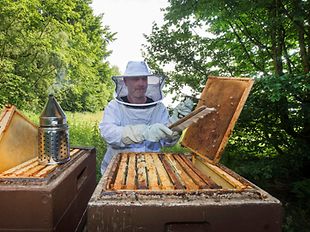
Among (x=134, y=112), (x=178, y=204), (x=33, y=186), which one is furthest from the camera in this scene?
(x=134, y=112)

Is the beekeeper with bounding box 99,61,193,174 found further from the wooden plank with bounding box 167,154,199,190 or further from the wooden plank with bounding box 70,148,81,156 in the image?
the wooden plank with bounding box 167,154,199,190

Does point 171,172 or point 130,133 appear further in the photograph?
point 130,133

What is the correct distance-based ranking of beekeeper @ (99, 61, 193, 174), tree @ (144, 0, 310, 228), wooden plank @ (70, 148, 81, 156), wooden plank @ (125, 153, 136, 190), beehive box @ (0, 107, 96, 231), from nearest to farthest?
beehive box @ (0, 107, 96, 231) → wooden plank @ (125, 153, 136, 190) → wooden plank @ (70, 148, 81, 156) → beekeeper @ (99, 61, 193, 174) → tree @ (144, 0, 310, 228)

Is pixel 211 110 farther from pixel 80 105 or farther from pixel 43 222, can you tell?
pixel 80 105

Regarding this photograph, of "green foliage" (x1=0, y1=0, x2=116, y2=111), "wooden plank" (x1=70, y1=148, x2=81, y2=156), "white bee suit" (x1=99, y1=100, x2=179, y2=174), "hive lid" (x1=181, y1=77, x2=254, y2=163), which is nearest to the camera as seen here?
"hive lid" (x1=181, y1=77, x2=254, y2=163)

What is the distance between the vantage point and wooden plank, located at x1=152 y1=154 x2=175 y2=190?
4.57 feet

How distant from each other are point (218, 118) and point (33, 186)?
1136mm

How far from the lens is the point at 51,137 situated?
1.77m

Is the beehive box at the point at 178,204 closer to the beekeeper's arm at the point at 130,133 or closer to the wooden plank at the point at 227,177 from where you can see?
the wooden plank at the point at 227,177

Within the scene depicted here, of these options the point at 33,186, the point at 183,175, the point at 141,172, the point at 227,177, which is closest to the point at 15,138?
the point at 33,186

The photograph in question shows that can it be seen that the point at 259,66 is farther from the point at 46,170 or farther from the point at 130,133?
the point at 46,170

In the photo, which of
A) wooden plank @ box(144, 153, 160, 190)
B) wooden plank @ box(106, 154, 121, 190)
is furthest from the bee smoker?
wooden plank @ box(144, 153, 160, 190)

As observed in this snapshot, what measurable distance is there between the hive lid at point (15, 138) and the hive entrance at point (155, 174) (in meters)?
0.56

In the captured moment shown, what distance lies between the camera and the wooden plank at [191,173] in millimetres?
1430
